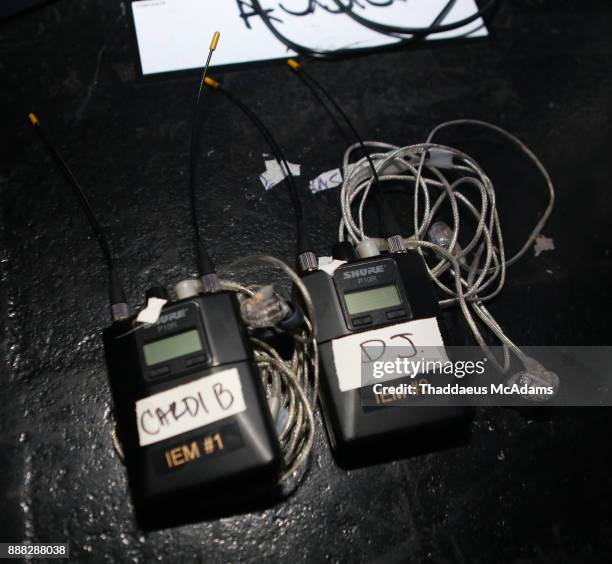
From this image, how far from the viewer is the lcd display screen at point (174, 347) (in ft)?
2.51

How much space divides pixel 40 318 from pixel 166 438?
14.8 inches

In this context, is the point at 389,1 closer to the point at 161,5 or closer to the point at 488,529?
the point at 161,5

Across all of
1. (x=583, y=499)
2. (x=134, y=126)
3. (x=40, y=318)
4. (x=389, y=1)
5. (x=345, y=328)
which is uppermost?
(x=389, y=1)

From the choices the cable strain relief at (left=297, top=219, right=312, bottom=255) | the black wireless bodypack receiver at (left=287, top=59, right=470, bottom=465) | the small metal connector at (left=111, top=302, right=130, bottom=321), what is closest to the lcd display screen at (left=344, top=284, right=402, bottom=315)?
the black wireless bodypack receiver at (left=287, top=59, right=470, bottom=465)

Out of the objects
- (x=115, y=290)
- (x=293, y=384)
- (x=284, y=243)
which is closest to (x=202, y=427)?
(x=293, y=384)

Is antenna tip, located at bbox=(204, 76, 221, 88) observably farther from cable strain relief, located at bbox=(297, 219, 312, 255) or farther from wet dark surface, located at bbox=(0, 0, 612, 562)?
cable strain relief, located at bbox=(297, 219, 312, 255)

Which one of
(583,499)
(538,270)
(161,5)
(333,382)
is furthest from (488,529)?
(161,5)

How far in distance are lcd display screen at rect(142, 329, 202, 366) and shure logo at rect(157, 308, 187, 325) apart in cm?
2

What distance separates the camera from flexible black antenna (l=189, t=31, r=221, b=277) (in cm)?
84

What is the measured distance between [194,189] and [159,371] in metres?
0.41

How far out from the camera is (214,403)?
739mm

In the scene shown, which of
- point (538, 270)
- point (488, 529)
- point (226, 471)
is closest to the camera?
point (226, 471)

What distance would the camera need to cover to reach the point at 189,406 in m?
0.74

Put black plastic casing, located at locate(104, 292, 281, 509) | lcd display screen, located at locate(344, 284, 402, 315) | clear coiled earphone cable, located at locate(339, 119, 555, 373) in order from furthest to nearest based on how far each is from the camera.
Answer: clear coiled earphone cable, located at locate(339, 119, 555, 373), lcd display screen, located at locate(344, 284, 402, 315), black plastic casing, located at locate(104, 292, 281, 509)
